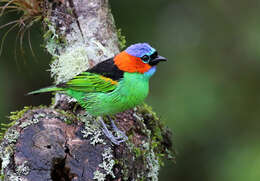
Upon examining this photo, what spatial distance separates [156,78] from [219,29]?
140 cm

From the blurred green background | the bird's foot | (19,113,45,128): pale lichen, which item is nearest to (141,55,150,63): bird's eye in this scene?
the bird's foot

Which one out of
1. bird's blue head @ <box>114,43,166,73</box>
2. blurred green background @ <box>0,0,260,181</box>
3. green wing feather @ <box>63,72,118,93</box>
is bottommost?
blurred green background @ <box>0,0,260,181</box>

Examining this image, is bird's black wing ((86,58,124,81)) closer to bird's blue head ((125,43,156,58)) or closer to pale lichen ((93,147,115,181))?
bird's blue head ((125,43,156,58))

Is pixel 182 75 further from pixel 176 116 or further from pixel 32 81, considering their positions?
pixel 32 81

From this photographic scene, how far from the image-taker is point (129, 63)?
3.73 metres

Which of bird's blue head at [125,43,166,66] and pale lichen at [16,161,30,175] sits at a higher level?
bird's blue head at [125,43,166,66]

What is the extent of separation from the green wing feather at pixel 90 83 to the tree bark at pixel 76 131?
0.87 ft

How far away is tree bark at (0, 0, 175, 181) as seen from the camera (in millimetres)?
2973

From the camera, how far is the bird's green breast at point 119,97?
3613 mm

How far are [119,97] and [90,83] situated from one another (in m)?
0.34

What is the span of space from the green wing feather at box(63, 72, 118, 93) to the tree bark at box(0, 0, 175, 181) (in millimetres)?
267

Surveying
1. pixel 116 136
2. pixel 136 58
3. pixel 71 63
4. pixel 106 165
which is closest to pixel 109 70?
pixel 136 58

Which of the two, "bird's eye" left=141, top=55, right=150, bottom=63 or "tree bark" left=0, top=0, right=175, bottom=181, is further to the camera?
"bird's eye" left=141, top=55, right=150, bottom=63

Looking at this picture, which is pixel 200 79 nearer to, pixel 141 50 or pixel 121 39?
pixel 121 39
